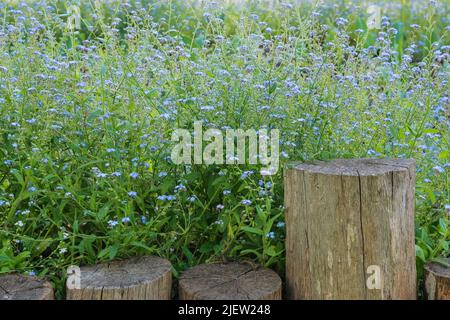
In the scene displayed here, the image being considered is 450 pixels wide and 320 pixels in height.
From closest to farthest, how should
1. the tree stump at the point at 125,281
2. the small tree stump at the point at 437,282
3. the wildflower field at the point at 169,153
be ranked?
the tree stump at the point at 125,281, the small tree stump at the point at 437,282, the wildflower field at the point at 169,153

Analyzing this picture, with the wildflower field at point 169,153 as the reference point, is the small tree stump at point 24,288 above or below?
below

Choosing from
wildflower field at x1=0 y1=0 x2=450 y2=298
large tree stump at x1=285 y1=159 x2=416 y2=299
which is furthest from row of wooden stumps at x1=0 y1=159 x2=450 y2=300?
wildflower field at x1=0 y1=0 x2=450 y2=298

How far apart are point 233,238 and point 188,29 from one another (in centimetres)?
519

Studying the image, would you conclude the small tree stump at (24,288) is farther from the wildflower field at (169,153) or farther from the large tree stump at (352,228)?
the large tree stump at (352,228)

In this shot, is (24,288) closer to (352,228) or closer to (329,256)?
(329,256)

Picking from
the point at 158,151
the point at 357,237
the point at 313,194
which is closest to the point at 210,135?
the point at 158,151

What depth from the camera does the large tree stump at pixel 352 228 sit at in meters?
3.12

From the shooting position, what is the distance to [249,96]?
369 centimetres

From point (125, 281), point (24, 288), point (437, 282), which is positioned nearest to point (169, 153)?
point (125, 281)

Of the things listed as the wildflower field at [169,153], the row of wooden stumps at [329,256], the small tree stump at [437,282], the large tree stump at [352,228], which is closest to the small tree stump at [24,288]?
the row of wooden stumps at [329,256]

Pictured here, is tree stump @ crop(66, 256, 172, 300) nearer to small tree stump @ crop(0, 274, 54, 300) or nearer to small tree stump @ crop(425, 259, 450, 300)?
small tree stump @ crop(0, 274, 54, 300)

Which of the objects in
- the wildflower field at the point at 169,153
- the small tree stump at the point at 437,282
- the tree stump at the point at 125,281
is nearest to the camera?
the tree stump at the point at 125,281

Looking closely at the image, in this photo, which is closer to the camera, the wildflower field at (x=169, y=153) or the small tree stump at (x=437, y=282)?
the small tree stump at (x=437, y=282)
